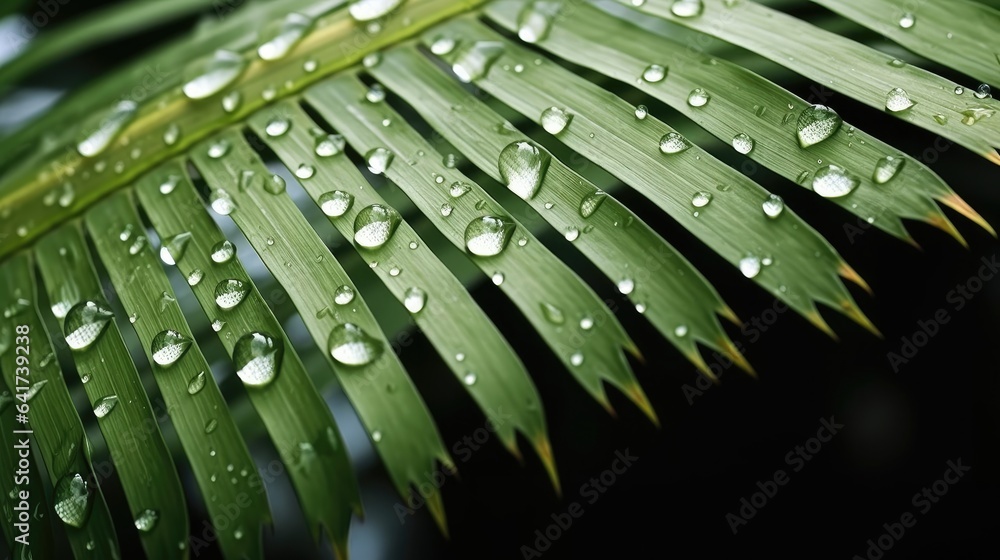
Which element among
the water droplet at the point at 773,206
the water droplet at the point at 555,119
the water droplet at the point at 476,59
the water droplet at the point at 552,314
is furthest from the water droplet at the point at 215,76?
the water droplet at the point at 773,206

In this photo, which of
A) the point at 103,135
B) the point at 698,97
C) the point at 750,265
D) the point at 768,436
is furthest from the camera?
the point at 768,436

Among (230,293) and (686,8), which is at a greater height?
(686,8)

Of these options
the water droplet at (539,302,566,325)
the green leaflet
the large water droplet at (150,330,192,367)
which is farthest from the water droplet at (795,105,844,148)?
the large water droplet at (150,330,192,367)

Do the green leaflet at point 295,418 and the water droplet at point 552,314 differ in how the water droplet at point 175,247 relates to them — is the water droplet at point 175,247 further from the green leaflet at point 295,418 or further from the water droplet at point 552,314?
the water droplet at point 552,314

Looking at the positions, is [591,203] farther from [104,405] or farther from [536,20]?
[104,405]

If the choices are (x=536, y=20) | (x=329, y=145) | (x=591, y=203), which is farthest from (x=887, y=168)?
(x=329, y=145)

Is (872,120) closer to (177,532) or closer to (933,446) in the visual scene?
(933,446)
